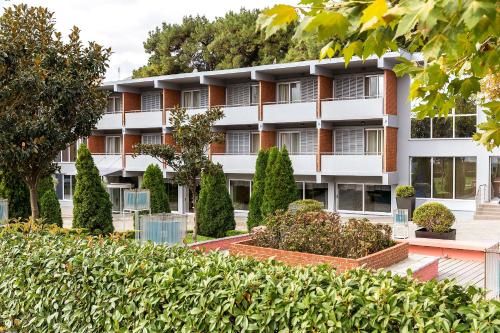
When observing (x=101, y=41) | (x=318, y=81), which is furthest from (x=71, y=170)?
(x=101, y=41)

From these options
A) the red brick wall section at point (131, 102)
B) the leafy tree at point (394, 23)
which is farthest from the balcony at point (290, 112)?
the leafy tree at point (394, 23)

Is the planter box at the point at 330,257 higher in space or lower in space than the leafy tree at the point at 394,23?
lower

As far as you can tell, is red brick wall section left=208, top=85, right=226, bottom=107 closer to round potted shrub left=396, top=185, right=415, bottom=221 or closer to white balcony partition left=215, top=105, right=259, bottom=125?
white balcony partition left=215, top=105, right=259, bottom=125

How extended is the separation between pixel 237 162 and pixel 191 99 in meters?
7.14

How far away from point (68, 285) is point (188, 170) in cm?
1298

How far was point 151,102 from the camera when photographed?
1549 inches

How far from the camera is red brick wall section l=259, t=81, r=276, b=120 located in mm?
32375

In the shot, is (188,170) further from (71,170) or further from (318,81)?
(71,170)

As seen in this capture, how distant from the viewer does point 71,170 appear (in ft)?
138

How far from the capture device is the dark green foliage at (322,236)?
509 inches

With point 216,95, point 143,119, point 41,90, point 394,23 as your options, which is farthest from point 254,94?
point 394,23

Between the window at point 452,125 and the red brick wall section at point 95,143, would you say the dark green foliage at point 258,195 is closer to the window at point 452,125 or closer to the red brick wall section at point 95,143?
the window at point 452,125

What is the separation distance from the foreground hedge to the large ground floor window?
24.2 metres

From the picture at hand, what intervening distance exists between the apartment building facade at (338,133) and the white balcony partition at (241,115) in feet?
0.21
